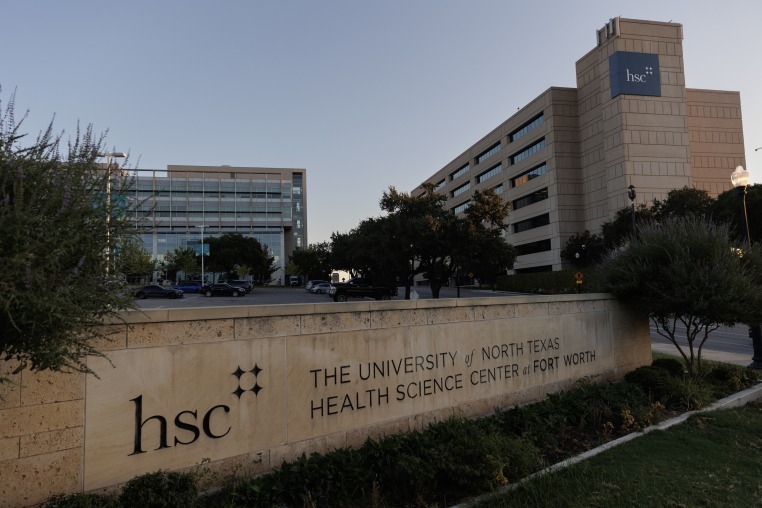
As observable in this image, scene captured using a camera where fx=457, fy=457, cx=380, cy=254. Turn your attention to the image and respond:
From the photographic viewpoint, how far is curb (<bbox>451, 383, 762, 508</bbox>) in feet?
15.9

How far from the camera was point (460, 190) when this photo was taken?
322 ft

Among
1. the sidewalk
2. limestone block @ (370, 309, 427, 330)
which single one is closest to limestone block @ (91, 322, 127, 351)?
limestone block @ (370, 309, 427, 330)

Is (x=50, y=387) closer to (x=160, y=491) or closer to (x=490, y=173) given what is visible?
(x=160, y=491)

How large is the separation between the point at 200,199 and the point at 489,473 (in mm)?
110905

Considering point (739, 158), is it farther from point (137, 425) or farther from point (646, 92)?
point (137, 425)

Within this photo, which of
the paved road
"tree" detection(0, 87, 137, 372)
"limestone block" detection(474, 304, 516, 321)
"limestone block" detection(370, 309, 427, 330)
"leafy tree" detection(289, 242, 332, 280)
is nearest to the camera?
"tree" detection(0, 87, 137, 372)

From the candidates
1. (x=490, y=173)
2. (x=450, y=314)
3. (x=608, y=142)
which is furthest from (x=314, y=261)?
(x=450, y=314)

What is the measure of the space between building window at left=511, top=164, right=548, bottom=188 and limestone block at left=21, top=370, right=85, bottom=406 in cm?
6762

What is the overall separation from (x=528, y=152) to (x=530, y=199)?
7.27m

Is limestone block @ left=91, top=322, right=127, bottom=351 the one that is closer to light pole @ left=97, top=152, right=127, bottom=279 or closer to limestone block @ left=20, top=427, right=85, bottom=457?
limestone block @ left=20, top=427, right=85, bottom=457

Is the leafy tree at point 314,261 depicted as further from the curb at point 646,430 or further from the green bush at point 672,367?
the curb at point 646,430

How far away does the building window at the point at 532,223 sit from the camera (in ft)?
217

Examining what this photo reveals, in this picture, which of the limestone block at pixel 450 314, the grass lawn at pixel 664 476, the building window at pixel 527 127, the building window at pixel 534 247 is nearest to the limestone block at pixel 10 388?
the grass lawn at pixel 664 476

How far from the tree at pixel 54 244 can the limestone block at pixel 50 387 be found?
84cm
